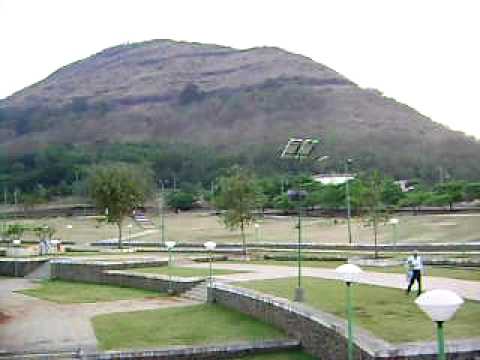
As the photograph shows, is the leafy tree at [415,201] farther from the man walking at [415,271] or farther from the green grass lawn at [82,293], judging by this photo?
the man walking at [415,271]

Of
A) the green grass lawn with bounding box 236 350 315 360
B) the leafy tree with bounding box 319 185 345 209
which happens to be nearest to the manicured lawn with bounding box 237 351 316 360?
the green grass lawn with bounding box 236 350 315 360

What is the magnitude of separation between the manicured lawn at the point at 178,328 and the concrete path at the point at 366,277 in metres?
3.93

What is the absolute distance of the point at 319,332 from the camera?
50.6ft

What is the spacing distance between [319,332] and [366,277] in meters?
9.58

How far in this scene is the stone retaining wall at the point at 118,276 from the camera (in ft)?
87.7

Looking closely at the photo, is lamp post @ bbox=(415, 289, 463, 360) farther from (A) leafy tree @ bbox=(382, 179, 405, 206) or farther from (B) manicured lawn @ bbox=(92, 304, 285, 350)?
(A) leafy tree @ bbox=(382, 179, 405, 206)

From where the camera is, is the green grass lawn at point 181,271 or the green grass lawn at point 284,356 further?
the green grass lawn at point 181,271

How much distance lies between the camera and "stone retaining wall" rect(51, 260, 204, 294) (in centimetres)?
2672

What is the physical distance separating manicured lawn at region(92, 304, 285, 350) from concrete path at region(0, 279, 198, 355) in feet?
1.66

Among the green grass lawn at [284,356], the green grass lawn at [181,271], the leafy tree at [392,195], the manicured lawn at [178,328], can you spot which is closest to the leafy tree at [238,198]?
the green grass lawn at [181,271]

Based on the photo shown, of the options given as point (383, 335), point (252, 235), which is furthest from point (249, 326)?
point (252, 235)

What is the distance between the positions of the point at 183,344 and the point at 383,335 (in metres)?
5.01

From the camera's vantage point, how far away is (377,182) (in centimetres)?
3738

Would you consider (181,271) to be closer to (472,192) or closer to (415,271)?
(415,271)
